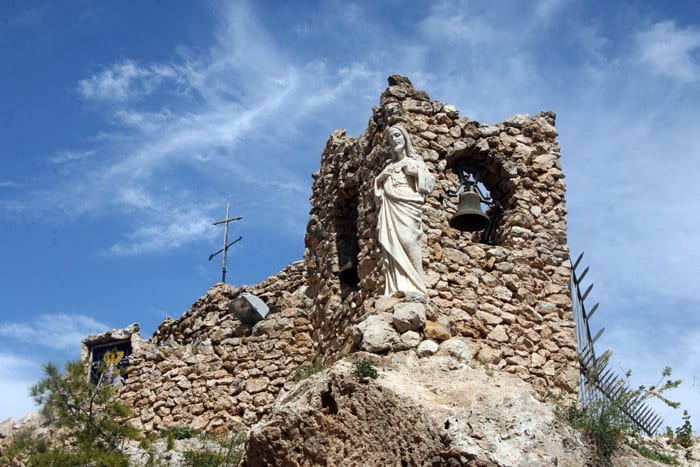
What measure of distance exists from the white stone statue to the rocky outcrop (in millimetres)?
1737

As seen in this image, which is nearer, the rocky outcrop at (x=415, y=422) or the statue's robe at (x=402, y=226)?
the rocky outcrop at (x=415, y=422)

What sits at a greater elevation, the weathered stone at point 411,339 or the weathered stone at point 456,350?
the weathered stone at point 411,339

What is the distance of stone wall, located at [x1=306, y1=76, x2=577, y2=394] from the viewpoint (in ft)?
45.0

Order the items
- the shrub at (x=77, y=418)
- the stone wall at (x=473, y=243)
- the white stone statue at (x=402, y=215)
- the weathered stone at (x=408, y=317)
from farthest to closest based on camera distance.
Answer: the stone wall at (x=473, y=243) < the white stone statue at (x=402, y=215) < the shrub at (x=77, y=418) < the weathered stone at (x=408, y=317)

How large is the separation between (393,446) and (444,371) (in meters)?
1.20

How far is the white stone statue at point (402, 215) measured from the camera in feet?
39.3

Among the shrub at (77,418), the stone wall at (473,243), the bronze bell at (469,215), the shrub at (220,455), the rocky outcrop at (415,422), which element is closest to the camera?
the rocky outcrop at (415,422)

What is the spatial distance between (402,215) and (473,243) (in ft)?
7.53

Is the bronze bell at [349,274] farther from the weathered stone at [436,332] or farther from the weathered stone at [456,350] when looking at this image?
the weathered stone at [456,350]

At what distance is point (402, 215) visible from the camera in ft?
40.3

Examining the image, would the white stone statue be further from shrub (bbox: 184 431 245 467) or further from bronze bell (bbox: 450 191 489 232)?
shrub (bbox: 184 431 245 467)

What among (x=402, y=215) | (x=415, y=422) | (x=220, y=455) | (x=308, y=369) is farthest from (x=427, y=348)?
(x=308, y=369)

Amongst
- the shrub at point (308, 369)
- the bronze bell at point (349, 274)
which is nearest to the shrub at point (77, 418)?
the shrub at point (308, 369)

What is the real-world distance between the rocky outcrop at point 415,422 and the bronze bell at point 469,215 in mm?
3976
